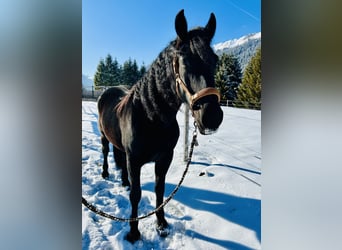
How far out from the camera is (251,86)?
1.23 meters

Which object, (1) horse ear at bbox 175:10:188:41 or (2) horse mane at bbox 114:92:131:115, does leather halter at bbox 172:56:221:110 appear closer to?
(1) horse ear at bbox 175:10:188:41

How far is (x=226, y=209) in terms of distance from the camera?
3.88 ft

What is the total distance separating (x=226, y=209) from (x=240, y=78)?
2.22 ft

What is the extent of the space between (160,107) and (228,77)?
16.9 inches

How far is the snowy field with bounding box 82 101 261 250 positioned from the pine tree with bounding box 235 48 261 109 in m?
0.04

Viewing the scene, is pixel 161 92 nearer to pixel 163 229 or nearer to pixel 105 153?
pixel 105 153

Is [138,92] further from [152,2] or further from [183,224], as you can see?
[183,224]

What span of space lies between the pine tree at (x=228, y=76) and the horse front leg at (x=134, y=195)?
0.56 meters

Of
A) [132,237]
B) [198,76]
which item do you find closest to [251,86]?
[198,76]

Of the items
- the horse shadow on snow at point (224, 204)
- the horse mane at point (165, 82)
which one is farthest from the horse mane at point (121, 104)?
the horse shadow on snow at point (224, 204)

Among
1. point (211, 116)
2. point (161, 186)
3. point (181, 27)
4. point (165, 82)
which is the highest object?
point (181, 27)
